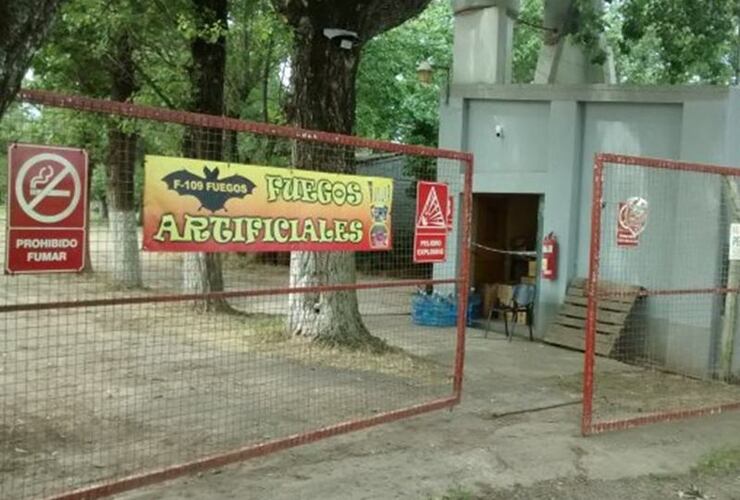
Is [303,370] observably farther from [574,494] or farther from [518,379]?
[574,494]

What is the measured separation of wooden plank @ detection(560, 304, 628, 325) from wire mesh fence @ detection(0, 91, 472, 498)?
166 cm

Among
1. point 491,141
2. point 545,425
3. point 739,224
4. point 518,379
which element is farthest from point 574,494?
point 491,141

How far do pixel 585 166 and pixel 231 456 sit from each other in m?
7.77

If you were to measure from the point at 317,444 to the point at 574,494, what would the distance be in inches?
70.7

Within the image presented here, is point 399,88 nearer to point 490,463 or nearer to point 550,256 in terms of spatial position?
point 550,256

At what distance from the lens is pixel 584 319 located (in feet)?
36.2

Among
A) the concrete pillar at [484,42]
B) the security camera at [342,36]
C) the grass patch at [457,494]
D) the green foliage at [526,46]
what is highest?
the green foliage at [526,46]

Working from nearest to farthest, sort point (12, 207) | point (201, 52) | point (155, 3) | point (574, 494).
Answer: point (12, 207) < point (574, 494) < point (155, 3) < point (201, 52)

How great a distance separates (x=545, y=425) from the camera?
6789 mm

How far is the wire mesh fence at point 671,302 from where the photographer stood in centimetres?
830

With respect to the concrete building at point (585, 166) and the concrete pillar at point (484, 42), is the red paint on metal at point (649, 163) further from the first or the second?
the concrete pillar at point (484, 42)

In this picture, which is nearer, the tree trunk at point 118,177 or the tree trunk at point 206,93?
the tree trunk at point 206,93

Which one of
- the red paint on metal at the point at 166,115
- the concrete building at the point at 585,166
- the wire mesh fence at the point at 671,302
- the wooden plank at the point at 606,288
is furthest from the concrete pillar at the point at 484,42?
the red paint on metal at the point at 166,115

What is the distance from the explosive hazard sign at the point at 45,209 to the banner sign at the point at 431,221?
3.08m
